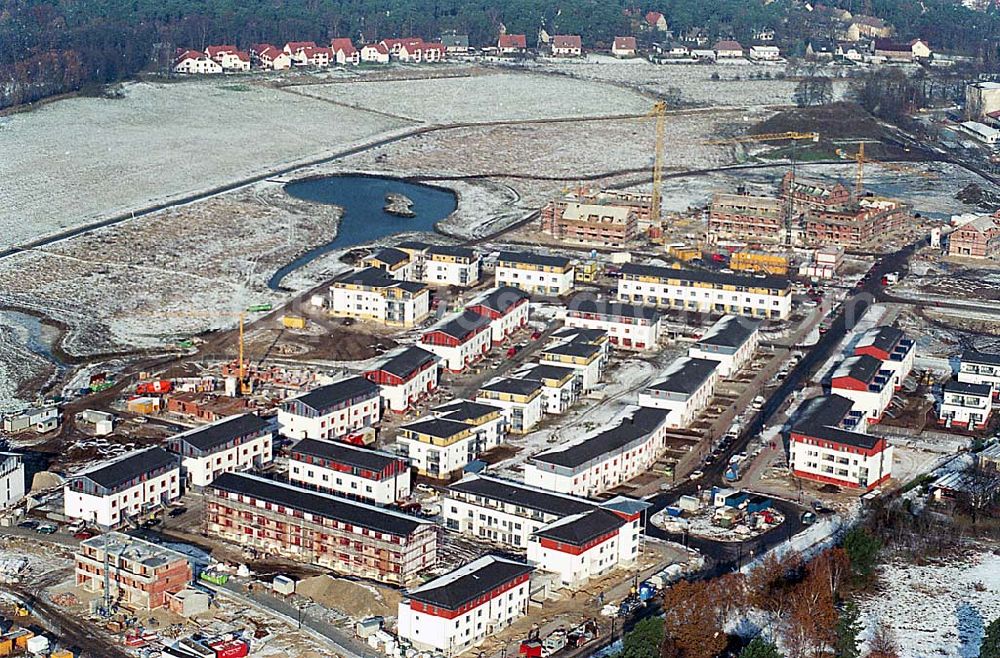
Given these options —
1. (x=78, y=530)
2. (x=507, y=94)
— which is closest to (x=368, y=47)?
(x=507, y=94)

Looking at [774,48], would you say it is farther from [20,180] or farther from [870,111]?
[20,180]

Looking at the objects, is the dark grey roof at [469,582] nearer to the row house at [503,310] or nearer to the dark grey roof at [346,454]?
the dark grey roof at [346,454]

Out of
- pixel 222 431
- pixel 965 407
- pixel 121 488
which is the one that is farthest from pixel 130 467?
pixel 965 407

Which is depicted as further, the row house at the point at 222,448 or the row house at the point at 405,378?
the row house at the point at 405,378

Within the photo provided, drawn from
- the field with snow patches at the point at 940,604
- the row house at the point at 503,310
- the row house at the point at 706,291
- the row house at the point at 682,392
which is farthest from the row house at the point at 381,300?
the field with snow patches at the point at 940,604

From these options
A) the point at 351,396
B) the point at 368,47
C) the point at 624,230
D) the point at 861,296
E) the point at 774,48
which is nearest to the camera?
the point at 351,396
